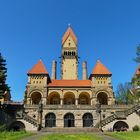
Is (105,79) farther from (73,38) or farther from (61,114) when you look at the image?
(73,38)

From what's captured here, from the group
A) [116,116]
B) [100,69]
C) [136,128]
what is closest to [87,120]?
[116,116]

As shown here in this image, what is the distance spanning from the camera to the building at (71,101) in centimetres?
5344

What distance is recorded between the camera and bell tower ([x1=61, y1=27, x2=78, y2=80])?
94.0 meters

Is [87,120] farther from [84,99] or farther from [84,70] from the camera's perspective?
[84,70]

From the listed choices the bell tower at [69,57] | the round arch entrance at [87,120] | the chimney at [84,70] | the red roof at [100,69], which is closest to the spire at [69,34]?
the bell tower at [69,57]

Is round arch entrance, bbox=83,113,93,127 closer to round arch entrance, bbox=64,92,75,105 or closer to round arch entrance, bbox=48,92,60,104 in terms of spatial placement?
round arch entrance, bbox=64,92,75,105

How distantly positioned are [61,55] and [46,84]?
3031 cm

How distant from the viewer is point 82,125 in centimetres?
5791

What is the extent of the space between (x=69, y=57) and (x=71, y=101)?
26.5 meters

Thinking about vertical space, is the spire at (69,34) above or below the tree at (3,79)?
above

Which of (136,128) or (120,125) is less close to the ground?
(120,125)

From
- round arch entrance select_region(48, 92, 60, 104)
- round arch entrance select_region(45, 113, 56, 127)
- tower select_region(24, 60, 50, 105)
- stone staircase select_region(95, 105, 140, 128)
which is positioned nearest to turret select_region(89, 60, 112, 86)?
round arch entrance select_region(48, 92, 60, 104)

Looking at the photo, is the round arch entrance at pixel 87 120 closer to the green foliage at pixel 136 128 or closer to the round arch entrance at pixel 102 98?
the green foliage at pixel 136 128

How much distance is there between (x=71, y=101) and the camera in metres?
73.6
